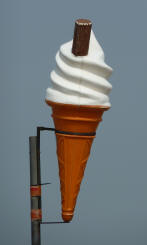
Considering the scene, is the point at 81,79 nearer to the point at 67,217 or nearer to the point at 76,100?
the point at 76,100

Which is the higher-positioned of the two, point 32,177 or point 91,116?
point 91,116

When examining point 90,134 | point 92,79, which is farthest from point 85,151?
point 92,79

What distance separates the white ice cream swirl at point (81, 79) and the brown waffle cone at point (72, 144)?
0.14ft

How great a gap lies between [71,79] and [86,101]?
16 cm

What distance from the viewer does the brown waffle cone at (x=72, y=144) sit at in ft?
17.0

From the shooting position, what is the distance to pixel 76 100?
5.12 m

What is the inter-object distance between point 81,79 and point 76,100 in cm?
13

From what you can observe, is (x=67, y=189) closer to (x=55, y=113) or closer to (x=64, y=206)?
(x=64, y=206)

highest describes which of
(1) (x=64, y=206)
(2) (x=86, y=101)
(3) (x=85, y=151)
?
(2) (x=86, y=101)

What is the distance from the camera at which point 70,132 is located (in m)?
5.23

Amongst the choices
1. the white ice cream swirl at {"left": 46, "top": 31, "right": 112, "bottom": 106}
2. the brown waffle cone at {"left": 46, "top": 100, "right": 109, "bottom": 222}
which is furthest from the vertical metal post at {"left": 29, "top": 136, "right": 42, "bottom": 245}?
the white ice cream swirl at {"left": 46, "top": 31, "right": 112, "bottom": 106}

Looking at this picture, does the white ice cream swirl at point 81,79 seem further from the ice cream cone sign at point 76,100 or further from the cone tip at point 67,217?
the cone tip at point 67,217

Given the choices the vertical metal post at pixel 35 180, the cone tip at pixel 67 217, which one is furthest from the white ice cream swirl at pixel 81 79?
the cone tip at pixel 67 217

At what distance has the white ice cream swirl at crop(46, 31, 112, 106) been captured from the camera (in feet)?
16.8
